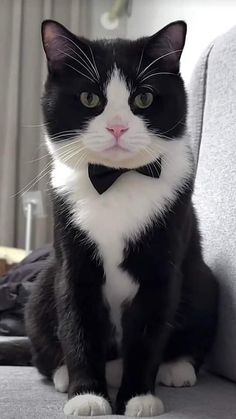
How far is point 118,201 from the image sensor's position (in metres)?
0.92

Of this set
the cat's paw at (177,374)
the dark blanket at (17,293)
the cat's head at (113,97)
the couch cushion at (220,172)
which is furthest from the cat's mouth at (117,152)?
the dark blanket at (17,293)

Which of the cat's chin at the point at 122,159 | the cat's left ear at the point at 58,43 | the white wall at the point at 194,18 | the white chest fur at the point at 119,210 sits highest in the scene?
the white wall at the point at 194,18

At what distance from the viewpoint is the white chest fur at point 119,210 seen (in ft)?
2.98

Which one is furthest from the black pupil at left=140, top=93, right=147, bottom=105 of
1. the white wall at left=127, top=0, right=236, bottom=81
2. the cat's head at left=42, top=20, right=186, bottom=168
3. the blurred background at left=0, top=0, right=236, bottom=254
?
the blurred background at left=0, top=0, right=236, bottom=254

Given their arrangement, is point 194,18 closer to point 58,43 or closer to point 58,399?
point 58,43

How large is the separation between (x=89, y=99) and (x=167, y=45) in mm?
153

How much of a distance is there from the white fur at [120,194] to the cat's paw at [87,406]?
156 millimetres

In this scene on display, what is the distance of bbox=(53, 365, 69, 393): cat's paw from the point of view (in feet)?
3.08

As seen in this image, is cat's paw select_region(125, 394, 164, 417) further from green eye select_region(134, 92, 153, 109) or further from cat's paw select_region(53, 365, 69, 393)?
green eye select_region(134, 92, 153, 109)

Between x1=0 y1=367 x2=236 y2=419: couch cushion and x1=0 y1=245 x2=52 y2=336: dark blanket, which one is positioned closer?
x1=0 y1=367 x2=236 y2=419: couch cushion

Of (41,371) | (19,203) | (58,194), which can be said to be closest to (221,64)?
(58,194)

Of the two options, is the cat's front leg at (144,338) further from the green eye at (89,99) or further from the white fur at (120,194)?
the green eye at (89,99)

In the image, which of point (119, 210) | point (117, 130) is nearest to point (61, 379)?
point (119, 210)

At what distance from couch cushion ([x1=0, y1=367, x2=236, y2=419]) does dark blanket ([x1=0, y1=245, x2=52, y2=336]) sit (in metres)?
0.39
